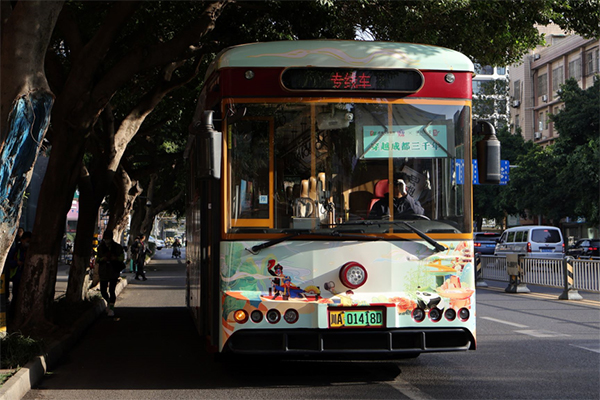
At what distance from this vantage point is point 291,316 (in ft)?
24.0

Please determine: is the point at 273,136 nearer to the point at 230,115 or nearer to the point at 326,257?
the point at 230,115

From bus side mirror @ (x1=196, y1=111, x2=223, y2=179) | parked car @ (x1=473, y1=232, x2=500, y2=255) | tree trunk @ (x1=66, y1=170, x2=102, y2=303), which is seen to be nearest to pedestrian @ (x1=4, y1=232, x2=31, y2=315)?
tree trunk @ (x1=66, y1=170, x2=102, y2=303)

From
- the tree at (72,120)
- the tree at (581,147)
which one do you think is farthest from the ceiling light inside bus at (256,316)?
the tree at (581,147)

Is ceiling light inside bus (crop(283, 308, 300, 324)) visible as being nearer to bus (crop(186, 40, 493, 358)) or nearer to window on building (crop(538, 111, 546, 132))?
bus (crop(186, 40, 493, 358))

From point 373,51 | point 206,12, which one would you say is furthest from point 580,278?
point 373,51

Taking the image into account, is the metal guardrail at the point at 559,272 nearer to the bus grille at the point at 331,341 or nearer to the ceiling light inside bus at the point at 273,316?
the bus grille at the point at 331,341

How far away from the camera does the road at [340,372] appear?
7570 mm

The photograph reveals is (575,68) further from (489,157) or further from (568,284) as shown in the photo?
(489,157)

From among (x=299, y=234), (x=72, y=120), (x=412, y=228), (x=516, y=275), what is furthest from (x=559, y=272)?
(x=299, y=234)

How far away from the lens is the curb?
7.32 m

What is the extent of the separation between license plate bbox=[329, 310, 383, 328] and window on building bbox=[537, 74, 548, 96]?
5842cm

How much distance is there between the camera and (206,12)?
41.3ft

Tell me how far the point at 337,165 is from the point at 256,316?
62.2 inches

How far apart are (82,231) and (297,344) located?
31.3ft
